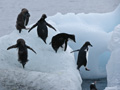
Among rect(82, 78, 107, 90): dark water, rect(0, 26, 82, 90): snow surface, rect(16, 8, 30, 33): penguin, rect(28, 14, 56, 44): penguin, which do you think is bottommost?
rect(82, 78, 107, 90): dark water

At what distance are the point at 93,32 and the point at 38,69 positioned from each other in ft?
3.99

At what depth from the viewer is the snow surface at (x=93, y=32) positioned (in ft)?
14.9

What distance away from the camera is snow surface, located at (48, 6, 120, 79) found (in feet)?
14.9

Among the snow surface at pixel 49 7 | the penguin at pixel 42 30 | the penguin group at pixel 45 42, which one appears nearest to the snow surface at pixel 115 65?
the penguin group at pixel 45 42

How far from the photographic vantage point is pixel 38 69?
3.82 meters

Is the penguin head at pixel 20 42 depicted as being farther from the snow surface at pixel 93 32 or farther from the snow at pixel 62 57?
the snow surface at pixel 93 32

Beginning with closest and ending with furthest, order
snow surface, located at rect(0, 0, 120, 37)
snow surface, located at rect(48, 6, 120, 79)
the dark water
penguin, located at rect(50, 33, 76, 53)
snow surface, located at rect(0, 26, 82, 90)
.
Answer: snow surface, located at rect(0, 26, 82, 90) → penguin, located at rect(50, 33, 76, 53) → the dark water → snow surface, located at rect(48, 6, 120, 79) → snow surface, located at rect(0, 0, 120, 37)

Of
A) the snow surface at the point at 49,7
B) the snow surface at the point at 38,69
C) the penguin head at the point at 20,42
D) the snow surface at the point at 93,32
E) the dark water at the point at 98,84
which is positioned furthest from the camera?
the snow surface at the point at 49,7

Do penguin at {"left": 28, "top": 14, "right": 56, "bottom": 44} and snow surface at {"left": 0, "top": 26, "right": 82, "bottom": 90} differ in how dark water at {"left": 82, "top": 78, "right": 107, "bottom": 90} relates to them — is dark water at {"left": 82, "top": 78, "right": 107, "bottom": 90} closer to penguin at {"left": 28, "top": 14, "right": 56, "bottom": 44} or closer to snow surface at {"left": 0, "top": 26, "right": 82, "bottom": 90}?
snow surface at {"left": 0, "top": 26, "right": 82, "bottom": 90}

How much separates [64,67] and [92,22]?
5.18 ft

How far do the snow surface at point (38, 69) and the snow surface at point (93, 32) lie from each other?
496mm

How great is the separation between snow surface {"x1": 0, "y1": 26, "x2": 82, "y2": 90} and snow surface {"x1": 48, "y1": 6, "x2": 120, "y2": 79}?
19.5 inches

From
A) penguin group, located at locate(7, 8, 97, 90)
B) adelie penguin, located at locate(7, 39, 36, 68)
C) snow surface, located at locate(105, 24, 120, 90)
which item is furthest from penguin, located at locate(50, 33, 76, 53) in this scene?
snow surface, located at locate(105, 24, 120, 90)

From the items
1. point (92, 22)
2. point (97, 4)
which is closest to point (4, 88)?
point (92, 22)
